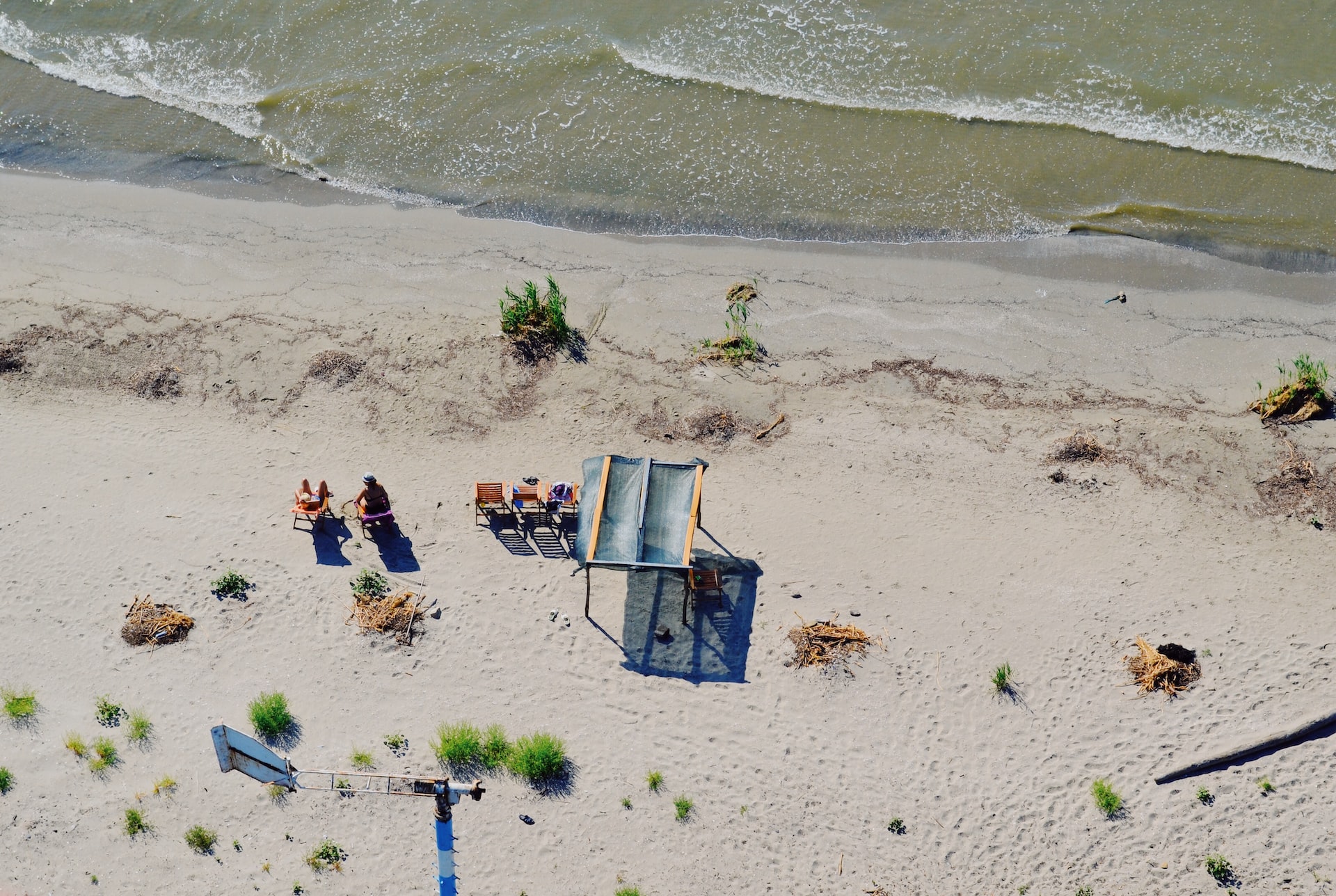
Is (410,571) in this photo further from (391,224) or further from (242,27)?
(242,27)

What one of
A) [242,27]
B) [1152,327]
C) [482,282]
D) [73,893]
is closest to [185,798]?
[73,893]

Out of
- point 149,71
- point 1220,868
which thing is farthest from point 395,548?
point 149,71

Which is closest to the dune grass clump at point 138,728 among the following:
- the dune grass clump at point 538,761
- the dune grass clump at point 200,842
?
the dune grass clump at point 200,842

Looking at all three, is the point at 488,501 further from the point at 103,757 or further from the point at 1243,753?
the point at 1243,753

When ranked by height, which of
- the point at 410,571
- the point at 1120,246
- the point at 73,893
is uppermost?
the point at 1120,246

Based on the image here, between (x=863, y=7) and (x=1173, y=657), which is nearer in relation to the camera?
(x=1173, y=657)

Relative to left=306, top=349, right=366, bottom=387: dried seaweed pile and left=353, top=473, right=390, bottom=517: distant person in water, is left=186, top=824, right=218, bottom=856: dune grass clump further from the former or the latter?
left=306, top=349, right=366, bottom=387: dried seaweed pile

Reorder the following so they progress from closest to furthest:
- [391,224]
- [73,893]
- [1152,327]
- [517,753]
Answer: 1. [73,893]
2. [517,753]
3. [1152,327]
4. [391,224]

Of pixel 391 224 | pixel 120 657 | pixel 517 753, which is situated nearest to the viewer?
pixel 517 753
